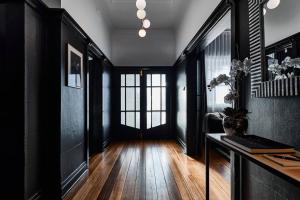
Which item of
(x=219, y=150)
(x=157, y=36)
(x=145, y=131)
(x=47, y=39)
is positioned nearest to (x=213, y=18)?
(x=47, y=39)

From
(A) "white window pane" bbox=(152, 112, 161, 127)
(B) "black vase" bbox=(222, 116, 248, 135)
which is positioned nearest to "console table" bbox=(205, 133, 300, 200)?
(B) "black vase" bbox=(222, 116, 248, 135)

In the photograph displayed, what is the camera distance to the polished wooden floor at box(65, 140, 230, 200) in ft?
9.93

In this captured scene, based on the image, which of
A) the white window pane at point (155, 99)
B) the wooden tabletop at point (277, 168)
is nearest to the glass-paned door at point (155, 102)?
the white window pane at point (155, 99)

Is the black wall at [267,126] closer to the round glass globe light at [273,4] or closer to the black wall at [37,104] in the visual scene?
the round glass globe light at [273,4]

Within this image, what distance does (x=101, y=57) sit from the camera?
18.8 feet

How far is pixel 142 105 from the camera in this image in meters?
7.52

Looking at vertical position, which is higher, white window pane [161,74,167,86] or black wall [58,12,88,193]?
white window pane [161,74,167,86]

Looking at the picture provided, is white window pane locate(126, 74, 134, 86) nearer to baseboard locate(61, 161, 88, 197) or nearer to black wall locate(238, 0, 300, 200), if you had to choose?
baseboard locate(61, 161, 88, 197)

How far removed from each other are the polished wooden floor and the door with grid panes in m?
1.79

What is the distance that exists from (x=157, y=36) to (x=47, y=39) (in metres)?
4.92

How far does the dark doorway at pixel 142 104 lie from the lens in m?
7.51

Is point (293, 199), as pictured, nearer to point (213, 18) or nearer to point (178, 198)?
point (178, 198)

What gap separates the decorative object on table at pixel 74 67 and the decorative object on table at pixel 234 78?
1.97 metres

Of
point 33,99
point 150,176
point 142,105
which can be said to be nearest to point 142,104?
point 142,105
